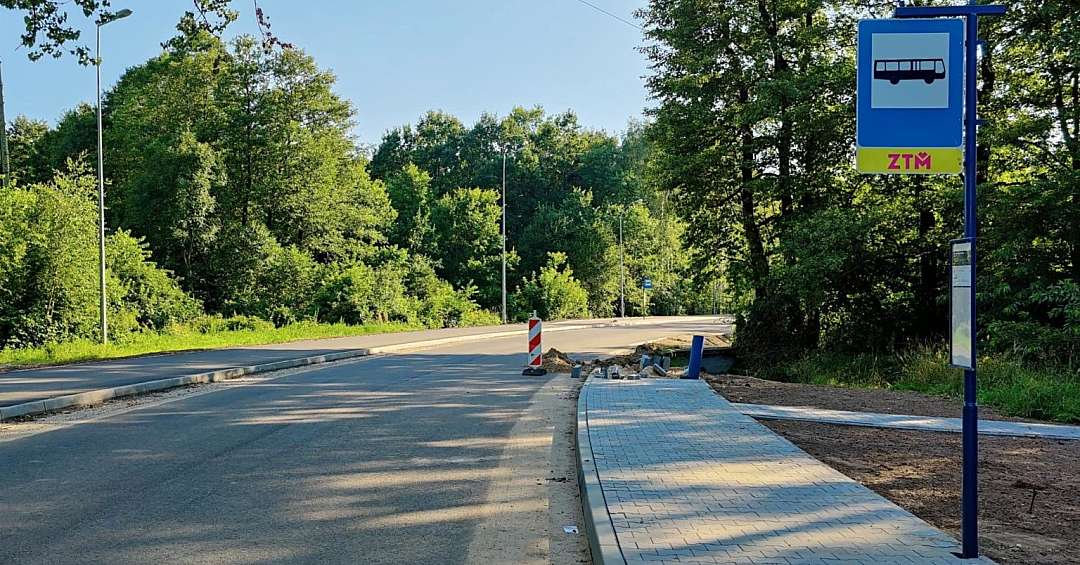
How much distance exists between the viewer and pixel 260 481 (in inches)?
285

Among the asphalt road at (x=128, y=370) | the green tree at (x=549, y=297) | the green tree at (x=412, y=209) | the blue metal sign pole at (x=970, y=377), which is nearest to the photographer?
the blue metal sign pole at (x=970, y=377)

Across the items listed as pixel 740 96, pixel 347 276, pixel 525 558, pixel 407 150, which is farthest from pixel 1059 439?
pixel 407 150

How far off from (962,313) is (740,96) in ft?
76.6

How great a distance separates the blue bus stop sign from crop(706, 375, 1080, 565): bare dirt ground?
2.42 metres

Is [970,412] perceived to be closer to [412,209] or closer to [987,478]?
[987,478]

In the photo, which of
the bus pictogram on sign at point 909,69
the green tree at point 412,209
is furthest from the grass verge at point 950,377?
the green tree at point 412,209

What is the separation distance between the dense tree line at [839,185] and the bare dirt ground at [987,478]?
7821 millimetres

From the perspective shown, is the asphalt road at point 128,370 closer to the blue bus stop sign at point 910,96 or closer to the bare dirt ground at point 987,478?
the bare dirt ground at point 987,478

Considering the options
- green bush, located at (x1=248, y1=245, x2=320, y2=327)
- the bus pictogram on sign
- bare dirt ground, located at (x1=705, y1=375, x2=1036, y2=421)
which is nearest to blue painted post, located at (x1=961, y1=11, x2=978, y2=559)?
the bus pictogram on sign

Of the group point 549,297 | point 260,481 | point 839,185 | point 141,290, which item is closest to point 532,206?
point 549,297

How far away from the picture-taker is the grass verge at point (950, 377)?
11.7 metres

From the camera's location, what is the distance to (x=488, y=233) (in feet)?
205

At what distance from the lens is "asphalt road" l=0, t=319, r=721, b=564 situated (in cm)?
537

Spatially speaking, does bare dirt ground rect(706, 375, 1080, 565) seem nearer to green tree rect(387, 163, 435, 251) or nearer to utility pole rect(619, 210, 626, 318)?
green tree rect(387, 163, 435, 251)
